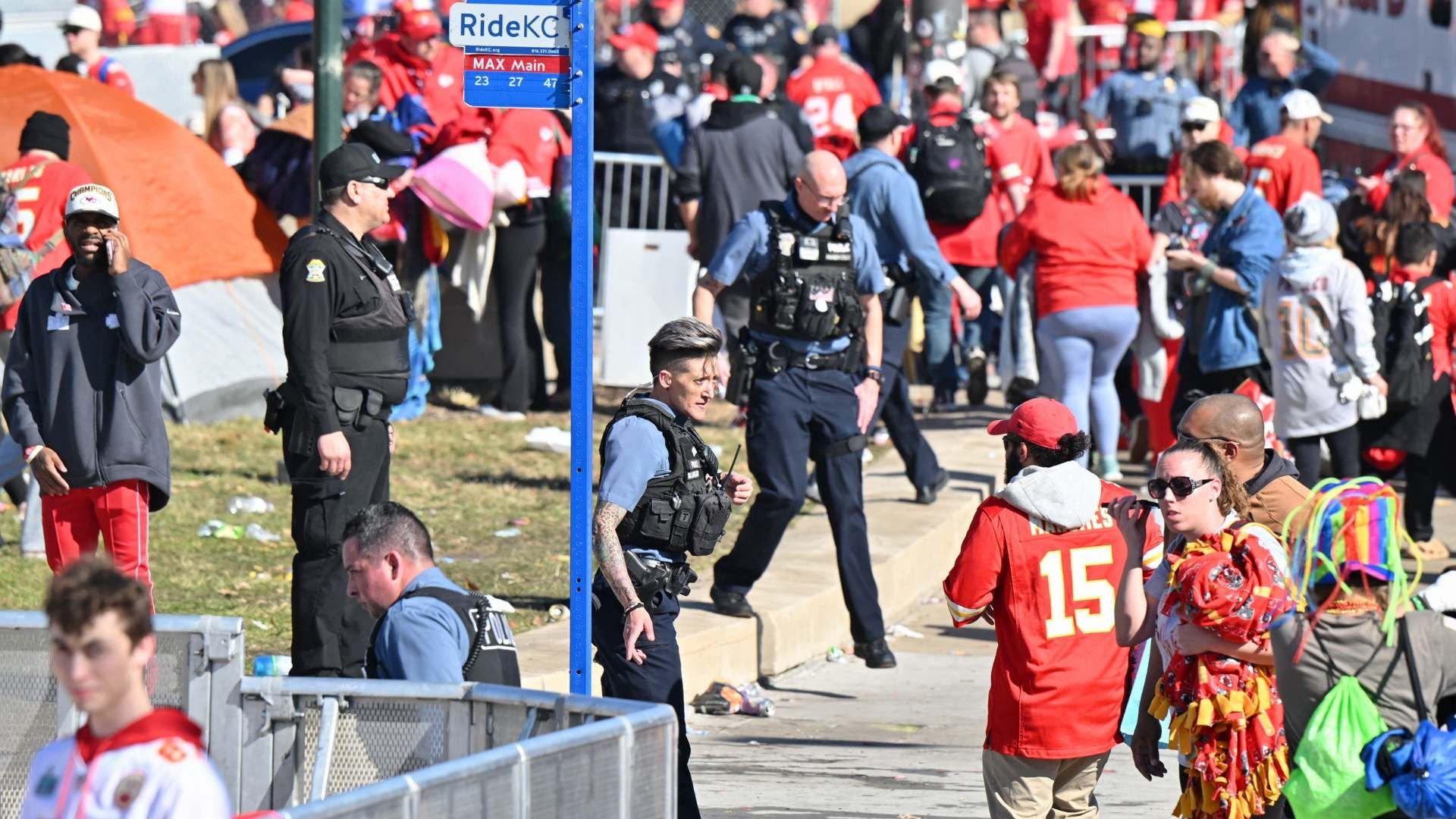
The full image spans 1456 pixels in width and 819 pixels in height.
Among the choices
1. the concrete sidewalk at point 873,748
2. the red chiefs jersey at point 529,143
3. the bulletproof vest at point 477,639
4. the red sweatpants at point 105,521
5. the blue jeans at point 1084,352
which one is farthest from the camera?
the red chiefs jersey at point 529,143

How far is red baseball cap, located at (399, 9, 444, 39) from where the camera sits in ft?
46.0

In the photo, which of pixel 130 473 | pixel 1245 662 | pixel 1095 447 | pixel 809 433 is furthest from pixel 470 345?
pixel 1245 662

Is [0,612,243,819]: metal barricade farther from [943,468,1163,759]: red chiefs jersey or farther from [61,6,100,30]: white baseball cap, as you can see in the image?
[61,6,100,30]: white baseball cap

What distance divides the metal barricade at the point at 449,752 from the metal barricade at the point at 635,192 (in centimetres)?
943

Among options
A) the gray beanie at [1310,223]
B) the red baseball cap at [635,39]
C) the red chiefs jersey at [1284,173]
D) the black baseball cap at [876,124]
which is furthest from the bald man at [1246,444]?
the red baseball cap at [635,39]

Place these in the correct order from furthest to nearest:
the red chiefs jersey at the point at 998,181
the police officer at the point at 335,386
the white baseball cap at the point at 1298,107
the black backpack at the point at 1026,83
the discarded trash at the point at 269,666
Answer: the black backpack at the point at 1026,83 < the red chiefs jersey at the point at 998,181 < the white baseball cap at the point at 1298,107 < the police officer at the point at 335,386 < the discarded trash at the point at 269,666

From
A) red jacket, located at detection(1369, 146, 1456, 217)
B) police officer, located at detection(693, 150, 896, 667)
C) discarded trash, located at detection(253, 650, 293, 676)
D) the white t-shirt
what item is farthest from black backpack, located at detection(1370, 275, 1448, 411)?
the white t-shirt

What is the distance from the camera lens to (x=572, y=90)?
600 centimetres

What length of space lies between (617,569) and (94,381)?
2306mm

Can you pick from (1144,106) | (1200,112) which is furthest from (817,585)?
(1144,106)

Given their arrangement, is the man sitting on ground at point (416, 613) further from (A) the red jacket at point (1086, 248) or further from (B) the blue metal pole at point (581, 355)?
Answer: (A) the red jacket at point (1086, 248)

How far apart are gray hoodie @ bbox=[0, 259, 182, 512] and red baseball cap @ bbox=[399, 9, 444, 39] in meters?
6.83

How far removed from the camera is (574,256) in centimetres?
607

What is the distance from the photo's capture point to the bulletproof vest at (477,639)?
542 cm
